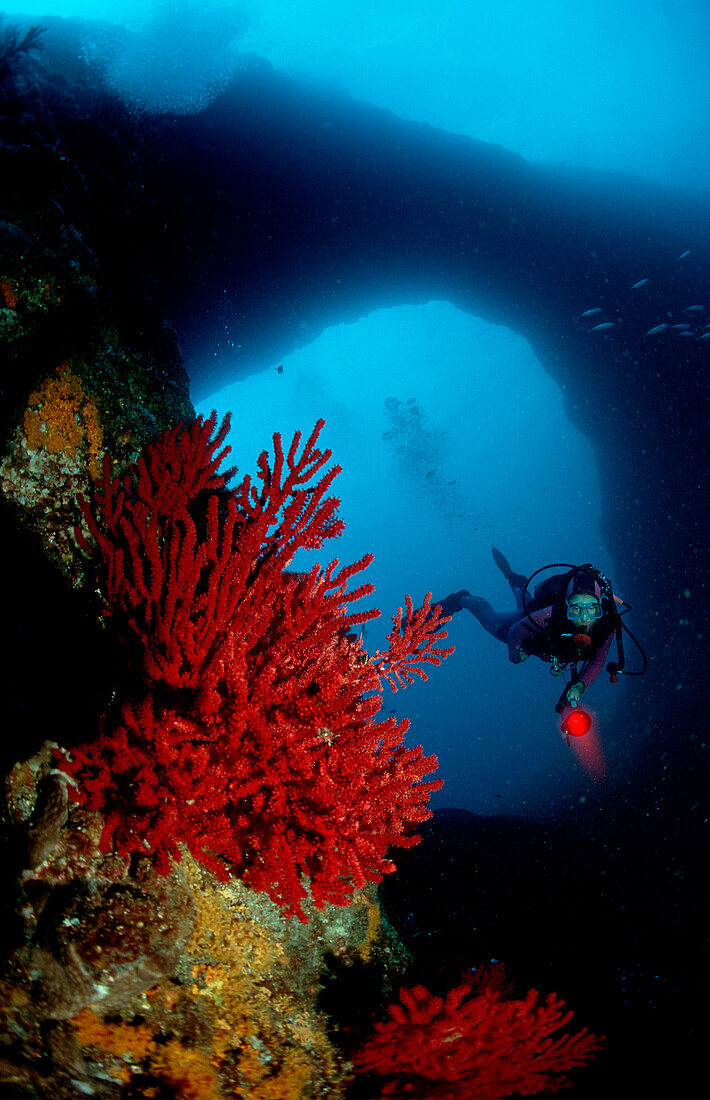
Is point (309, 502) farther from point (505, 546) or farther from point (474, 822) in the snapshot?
point (505, 546)

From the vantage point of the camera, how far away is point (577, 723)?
15.6 feet

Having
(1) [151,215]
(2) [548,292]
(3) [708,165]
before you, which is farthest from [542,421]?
(1) [151,215]

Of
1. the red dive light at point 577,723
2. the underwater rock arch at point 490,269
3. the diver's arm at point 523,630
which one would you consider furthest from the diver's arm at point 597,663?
the underwater rock arch at point 490,269

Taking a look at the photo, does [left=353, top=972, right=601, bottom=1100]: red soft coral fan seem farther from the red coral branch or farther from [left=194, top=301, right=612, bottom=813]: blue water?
[left=194, top=301, right=612, bottom=813]: blue water

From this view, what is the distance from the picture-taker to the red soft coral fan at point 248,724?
1.71 metres

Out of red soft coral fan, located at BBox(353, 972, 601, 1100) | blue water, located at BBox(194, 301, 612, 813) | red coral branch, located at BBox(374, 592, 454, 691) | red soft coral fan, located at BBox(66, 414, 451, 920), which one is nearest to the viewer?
red soft coral fan, located at BBox(66, 414, 451, 920)

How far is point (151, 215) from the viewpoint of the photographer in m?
6.89

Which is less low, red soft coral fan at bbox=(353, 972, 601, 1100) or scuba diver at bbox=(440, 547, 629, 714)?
Answer: scuba diver at bbox=(440, 547, 629, 714)

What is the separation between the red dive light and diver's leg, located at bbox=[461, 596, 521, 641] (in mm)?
4480

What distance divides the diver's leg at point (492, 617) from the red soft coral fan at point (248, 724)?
7.68 meters

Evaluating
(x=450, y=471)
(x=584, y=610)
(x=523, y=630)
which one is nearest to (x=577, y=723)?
(x=584, y=610)

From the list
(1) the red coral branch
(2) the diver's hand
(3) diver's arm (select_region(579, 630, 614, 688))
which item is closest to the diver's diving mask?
(3) diver's arm (select_region(579, 630, 614, 688))

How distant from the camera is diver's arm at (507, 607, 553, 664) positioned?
296 inches

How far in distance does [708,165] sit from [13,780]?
39.9 metres
